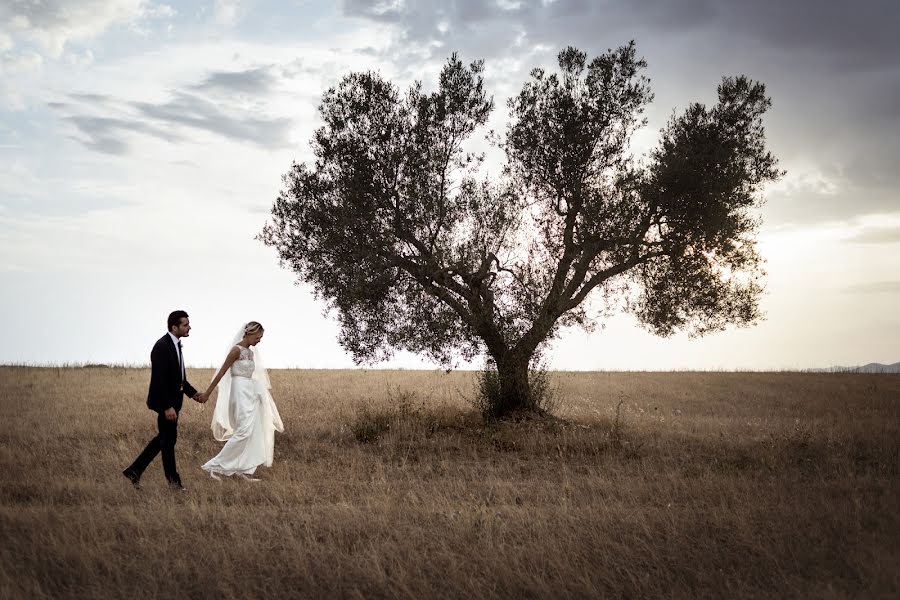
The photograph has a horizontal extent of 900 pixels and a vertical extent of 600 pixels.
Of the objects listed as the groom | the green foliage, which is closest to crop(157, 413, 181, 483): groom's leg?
the groom

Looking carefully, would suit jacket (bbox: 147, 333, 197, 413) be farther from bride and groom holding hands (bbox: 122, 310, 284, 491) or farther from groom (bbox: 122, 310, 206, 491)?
bride and groom holding hands (bbox: 122, 310, 284, 491)

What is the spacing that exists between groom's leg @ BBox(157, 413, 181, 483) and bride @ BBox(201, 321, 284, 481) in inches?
38.8

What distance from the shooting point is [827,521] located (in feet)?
30.9

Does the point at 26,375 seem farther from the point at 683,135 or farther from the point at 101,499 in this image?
the point at 683,135

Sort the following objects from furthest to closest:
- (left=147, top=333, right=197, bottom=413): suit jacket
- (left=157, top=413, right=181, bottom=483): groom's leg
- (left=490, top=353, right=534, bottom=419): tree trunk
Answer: (left=490, top=353, right=534, bottom=419): tree trunk
(left=157, top=413, right=181, bottom=483): groom's leg
(left=147, top=333, right=197, bottom=413): suit jacket

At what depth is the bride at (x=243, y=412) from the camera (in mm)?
13039

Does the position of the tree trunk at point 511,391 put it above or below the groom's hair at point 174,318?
below

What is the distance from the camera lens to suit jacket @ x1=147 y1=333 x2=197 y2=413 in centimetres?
1145

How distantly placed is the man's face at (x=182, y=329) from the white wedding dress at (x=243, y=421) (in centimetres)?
151

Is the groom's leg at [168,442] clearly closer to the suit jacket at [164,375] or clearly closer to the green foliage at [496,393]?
the suit jacket at [164,375]

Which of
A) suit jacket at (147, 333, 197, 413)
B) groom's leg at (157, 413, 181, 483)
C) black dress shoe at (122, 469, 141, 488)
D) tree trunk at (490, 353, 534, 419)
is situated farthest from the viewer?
tree trunk at (490, 353, 534, 419)

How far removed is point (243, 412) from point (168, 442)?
1659mm

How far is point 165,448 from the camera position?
11789 millimetres

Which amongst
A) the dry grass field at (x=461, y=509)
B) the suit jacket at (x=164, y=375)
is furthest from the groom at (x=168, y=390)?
the dry grass field at (x=461, y=509)
